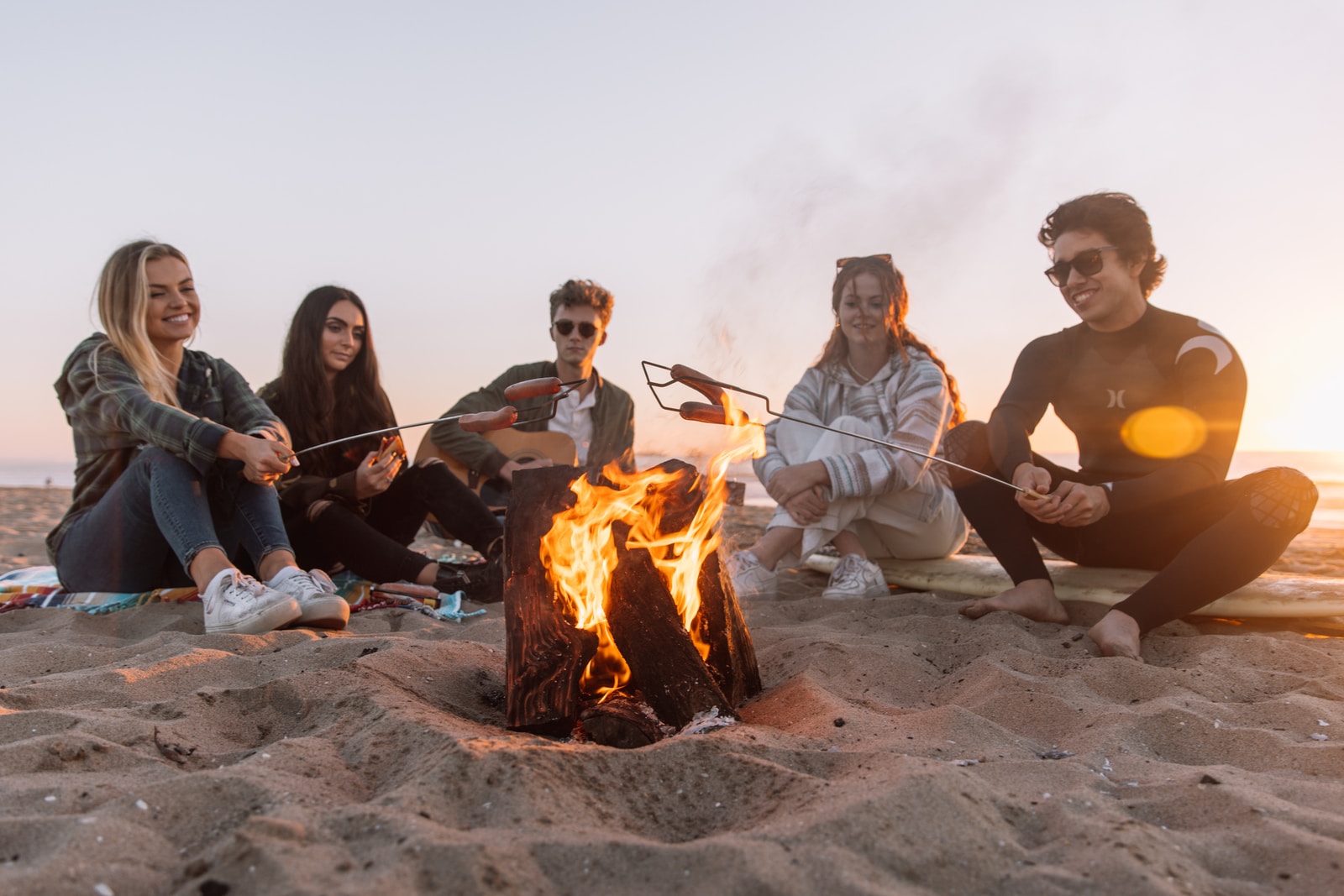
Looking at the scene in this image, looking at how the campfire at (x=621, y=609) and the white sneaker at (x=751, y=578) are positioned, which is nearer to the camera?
the campfire at (x=621, y=609)

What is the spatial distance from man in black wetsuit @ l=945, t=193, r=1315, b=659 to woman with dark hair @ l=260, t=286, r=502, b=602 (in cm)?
229

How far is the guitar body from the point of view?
5449 mm

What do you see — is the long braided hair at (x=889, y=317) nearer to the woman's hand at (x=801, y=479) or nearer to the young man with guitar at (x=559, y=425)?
the woman's hand at (x=801, y=479)

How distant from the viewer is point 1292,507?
328 centimetres

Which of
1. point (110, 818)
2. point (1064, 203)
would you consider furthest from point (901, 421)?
point (110, 818)

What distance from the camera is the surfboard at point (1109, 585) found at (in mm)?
3504

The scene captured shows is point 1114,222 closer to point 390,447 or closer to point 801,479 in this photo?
point 801,479

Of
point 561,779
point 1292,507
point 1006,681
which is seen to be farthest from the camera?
point 1292,507

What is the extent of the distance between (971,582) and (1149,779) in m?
2.50

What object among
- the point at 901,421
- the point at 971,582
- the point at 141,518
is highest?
the point at 901,421

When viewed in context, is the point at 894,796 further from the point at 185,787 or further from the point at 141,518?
the point at 141,518

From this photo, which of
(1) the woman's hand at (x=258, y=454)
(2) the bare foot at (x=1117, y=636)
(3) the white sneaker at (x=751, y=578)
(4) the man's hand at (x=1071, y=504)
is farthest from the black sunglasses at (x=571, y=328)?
(2) the bare foot at (x=1117, y=636)

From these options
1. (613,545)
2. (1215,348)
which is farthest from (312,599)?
(1215,348)

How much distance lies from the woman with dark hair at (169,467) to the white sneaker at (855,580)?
222 cm
